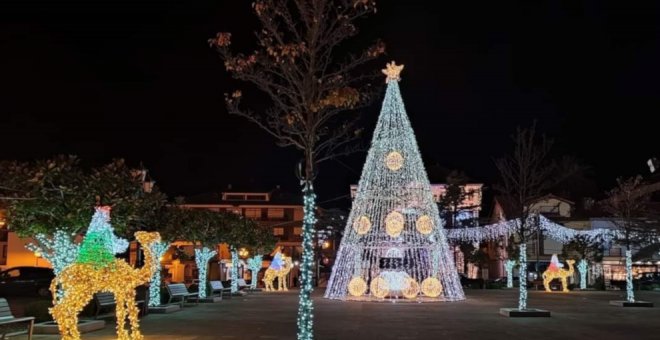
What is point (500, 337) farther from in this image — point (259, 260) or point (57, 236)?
point (259, 260)

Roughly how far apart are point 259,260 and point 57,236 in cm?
2920

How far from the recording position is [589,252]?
4688 centimetres

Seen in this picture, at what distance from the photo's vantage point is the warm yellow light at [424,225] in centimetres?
2702

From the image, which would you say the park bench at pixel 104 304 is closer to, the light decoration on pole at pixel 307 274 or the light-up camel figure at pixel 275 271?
the light decoration on pole at pixel 307 274

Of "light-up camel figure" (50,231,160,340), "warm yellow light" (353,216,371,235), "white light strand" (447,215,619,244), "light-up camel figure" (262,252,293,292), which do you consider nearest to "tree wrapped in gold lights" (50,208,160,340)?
"light-up camel figure" (50,231,160,340)

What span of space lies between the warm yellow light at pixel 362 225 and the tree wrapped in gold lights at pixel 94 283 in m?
15.7

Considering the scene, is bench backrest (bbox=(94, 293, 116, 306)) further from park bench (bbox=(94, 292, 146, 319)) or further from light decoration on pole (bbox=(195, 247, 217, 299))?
light decoration on pole (bbox=(195, 247, 217, 299))

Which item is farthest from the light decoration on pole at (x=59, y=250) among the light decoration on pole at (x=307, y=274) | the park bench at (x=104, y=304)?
the light decoration on pole at (x=307, y=274)

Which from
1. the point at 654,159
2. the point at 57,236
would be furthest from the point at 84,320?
the point at 654,159

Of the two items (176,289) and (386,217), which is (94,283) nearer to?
(176,289)

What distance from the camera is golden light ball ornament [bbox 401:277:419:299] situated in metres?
27.5

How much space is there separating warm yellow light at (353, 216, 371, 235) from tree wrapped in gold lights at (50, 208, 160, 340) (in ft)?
51.5

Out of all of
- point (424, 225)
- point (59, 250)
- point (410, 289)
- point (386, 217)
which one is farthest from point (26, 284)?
point (59, 250)

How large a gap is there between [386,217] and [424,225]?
4.97ft
